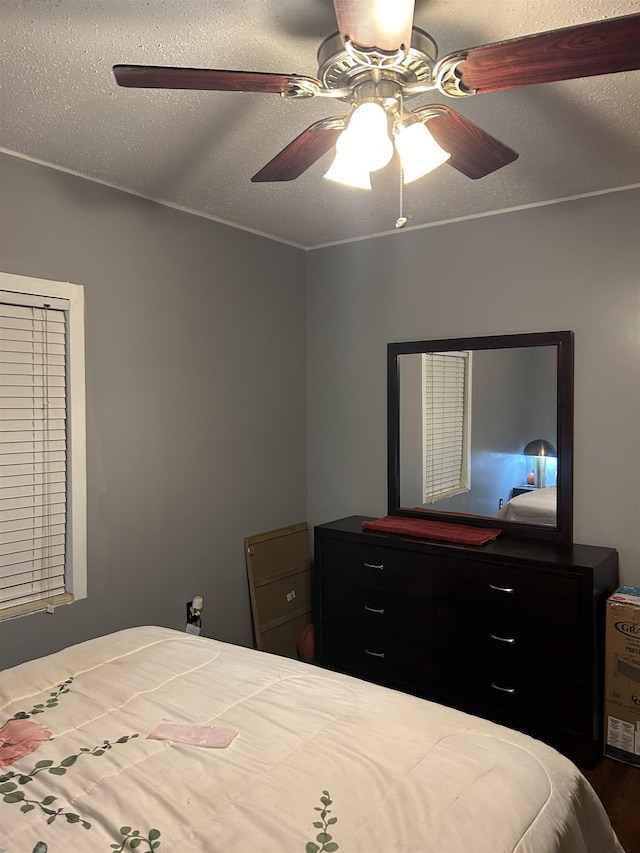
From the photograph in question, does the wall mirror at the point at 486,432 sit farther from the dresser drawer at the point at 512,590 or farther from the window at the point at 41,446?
the window at the point at 41,446

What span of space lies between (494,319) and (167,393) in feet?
5.45

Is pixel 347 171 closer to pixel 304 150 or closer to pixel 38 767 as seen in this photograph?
pixel 304 150

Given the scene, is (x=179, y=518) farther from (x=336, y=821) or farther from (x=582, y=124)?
(x=582, y=124)

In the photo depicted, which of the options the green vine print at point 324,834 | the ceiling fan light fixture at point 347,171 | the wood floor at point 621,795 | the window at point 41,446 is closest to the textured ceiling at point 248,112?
the ceiling fan light fixture at point 347,171


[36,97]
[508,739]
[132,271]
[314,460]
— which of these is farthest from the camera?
[314,460]

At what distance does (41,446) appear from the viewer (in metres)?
2.54

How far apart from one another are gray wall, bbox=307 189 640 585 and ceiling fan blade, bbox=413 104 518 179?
1.24m

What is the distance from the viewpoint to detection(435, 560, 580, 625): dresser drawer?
2.61 meters

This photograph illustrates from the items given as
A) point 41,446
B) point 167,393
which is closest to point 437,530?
point 167,393

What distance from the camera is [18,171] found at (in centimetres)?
245

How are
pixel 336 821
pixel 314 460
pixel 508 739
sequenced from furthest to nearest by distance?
pixel 314 460 < pixel 508 739 < pixel 336 821

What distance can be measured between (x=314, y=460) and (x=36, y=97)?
2.41m

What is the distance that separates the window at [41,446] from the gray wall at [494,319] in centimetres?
156

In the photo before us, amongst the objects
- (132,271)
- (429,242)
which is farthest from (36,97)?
(429,242)
